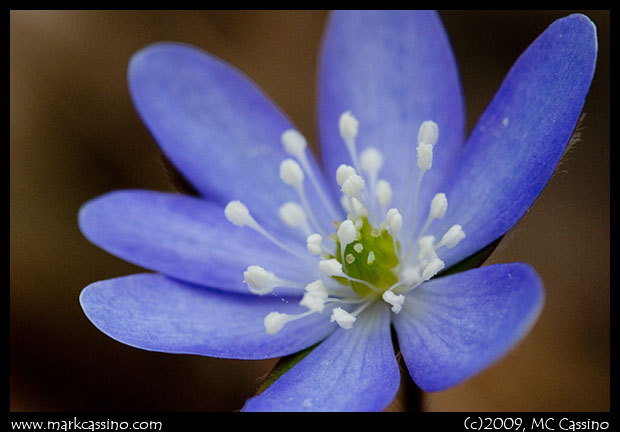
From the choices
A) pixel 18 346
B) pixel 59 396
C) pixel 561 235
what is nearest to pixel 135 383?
pixel 59 396

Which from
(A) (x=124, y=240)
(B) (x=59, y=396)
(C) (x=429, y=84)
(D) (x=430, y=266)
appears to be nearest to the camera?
(D) (x=430, y=266)

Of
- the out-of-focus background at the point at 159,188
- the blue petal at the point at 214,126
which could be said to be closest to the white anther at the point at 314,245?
the blue petal at the point at 214,126

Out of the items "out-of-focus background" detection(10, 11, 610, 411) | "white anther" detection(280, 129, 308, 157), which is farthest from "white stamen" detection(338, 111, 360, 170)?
"out-of-focus background" detection(10, 11, 610, 411)

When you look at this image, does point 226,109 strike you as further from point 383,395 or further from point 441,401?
point 441,401

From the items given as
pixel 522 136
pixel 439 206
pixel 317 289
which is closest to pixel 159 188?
pixel 317 289

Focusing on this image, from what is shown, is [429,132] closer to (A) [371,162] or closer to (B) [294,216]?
(A) [371,162]

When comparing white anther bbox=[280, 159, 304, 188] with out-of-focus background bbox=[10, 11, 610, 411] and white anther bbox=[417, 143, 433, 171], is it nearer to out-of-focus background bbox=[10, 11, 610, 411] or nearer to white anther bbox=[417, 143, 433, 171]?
white anther bbox=[417, 143, 433, 171]

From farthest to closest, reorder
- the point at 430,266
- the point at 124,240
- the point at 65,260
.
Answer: the point at 65,260 → the point at 124,240 → the point at 430,266

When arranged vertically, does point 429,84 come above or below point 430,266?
above
